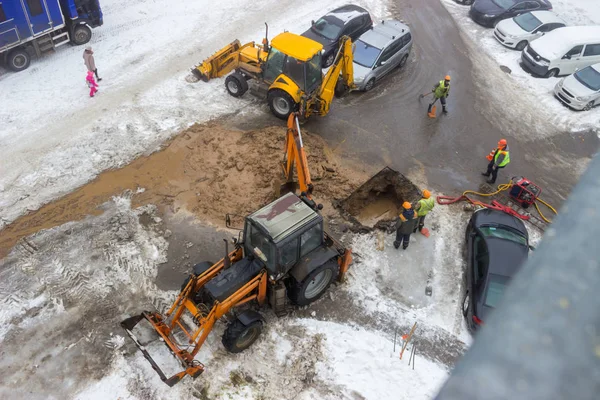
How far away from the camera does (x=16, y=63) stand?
15227mm

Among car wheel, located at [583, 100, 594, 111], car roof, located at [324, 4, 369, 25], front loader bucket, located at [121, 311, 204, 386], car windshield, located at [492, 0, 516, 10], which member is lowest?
car wheel, located at [583, 100, 594, 111]

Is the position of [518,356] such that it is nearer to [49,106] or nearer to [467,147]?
[467,147]

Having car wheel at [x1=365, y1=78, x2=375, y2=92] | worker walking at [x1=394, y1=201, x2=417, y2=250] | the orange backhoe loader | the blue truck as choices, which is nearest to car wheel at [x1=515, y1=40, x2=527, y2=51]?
car wheel at [x1=365, y1=78, x2=375, y2=92]

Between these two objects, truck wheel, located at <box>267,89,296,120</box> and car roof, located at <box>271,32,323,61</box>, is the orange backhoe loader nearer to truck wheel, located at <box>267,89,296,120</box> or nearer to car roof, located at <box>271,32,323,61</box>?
truck wheel, located at <box>267,89,296,120</box>

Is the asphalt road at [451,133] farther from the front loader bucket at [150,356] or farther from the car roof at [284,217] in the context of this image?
the front loader bucket at [150,356]

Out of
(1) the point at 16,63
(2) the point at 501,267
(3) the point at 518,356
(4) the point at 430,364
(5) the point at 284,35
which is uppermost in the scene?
(3) the point at 518,356

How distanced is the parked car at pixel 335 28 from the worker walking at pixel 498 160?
6.64 metres

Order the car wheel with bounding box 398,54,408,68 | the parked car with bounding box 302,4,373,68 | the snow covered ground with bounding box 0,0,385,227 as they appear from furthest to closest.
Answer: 1. the car wheel with bounding box 398,54,408,68
2. the parked car with bounding box 302,4,373,68
3. the snow covered ground with bounding box 0,0,385,227

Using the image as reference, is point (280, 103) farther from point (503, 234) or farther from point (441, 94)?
point (503, 234)

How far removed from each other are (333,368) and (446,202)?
5.44m

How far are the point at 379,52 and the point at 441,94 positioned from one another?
2540 millimetres

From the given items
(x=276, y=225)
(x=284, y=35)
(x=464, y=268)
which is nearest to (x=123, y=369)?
(x=276, y=225)

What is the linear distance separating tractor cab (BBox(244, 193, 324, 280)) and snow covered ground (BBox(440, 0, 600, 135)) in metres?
10.1

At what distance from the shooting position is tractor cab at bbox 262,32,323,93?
44.3 feet
